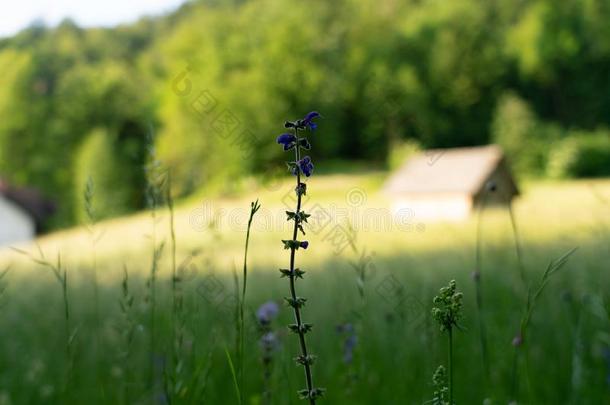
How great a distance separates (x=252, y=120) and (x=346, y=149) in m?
12.5

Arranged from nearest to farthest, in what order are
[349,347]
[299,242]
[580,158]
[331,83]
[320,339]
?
1. [299,242]
2. [349,347]
3. [320,339]
4. [580,158]
5. [331,83]

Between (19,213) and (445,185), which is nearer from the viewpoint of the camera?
(445,185)

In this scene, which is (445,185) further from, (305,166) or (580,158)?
(305,166)

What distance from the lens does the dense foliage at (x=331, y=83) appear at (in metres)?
52.8

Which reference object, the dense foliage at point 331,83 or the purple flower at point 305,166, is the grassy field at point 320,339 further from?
the dense foliage at point 331,83

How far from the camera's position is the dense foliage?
52.8 m

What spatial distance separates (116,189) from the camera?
5062cm

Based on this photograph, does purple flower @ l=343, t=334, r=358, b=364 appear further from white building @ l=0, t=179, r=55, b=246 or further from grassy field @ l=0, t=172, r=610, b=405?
white building @ l=0, t=179, r=55, b=246

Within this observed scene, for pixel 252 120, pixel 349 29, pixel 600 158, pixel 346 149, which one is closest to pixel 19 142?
pixel 252 120

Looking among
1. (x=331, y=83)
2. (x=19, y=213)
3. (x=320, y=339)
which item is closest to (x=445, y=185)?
(x=320, y=339)

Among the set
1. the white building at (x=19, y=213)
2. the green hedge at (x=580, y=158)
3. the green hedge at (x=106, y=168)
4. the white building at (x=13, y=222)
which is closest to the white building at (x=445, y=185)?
the green hedge at (x=580, y=158)

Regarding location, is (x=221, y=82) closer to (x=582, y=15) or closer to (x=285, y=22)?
(x=285, y=22)

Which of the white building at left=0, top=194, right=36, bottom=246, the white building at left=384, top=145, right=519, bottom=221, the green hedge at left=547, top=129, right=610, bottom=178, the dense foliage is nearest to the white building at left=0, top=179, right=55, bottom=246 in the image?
the white building at left=0, top=194, right=36, bottom=246

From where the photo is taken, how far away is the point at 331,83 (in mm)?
54969
